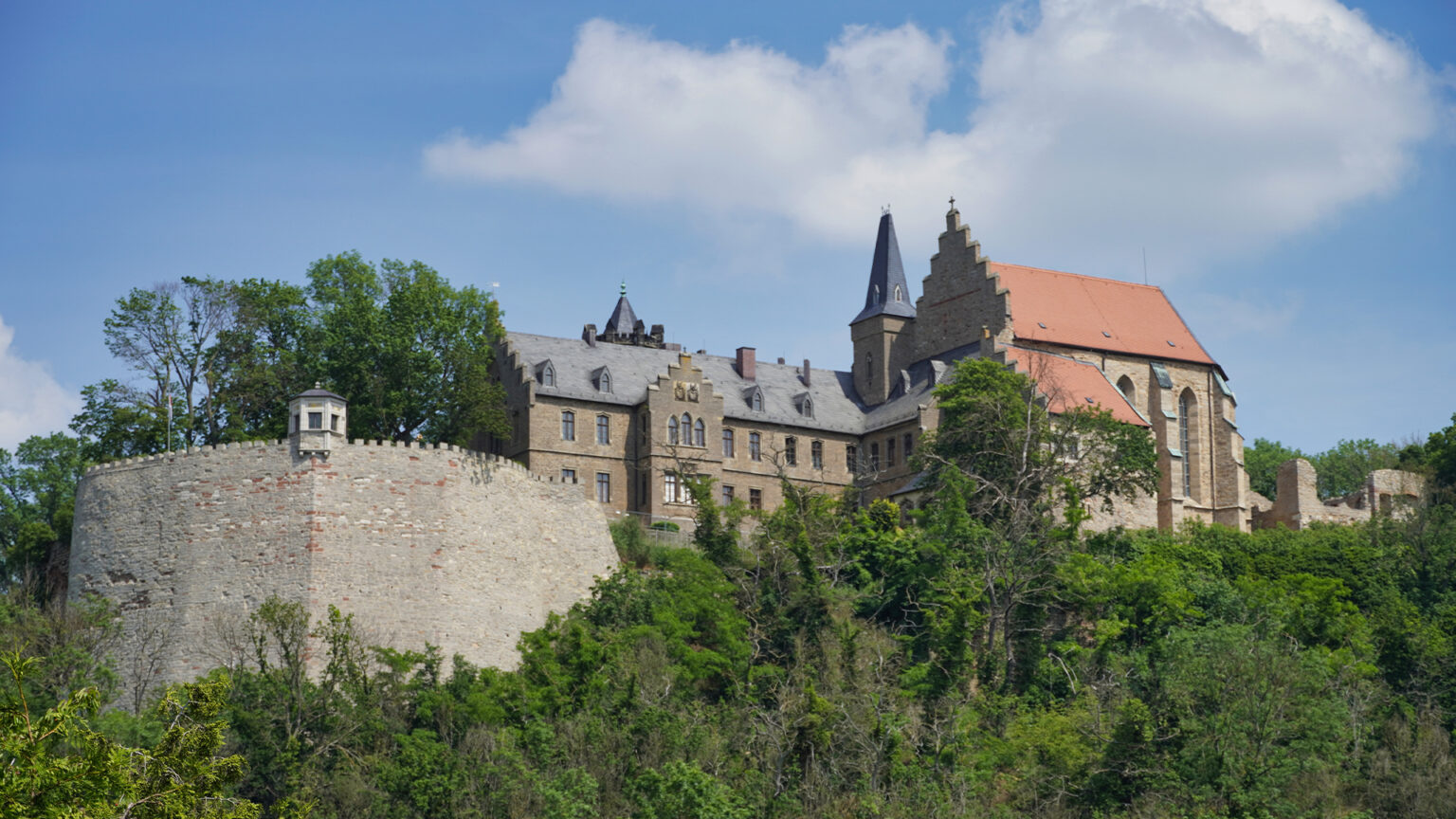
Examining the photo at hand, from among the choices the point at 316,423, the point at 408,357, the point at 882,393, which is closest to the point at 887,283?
the point at 882,393

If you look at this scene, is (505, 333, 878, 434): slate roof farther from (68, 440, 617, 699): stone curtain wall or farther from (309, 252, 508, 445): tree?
(68, 440, 617, 699): stone curtain wall

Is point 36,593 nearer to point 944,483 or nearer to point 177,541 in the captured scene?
point 177,541

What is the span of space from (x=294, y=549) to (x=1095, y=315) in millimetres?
36462

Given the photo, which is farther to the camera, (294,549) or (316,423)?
(316,423)

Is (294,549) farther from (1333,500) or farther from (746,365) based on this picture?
(1333,500)

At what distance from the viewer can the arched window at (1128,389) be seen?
69000 mm

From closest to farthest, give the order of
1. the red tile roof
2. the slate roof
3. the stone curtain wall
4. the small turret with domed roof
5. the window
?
the stone curtain wall, the small turret with domed roof, the red tile roof, the slate roof, the window

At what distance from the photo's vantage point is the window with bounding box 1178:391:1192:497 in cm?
6775

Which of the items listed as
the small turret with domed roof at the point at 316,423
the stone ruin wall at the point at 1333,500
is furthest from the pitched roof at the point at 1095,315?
the small turret with domed roof at the point at 316,423

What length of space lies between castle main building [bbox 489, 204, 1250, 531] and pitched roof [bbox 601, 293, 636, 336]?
14894mm

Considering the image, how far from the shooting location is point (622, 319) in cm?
8681

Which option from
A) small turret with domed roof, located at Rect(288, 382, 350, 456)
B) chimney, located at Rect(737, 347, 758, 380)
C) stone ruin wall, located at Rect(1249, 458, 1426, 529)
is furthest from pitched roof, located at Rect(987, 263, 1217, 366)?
small turret with domed roof, located at Rect(288, 382, 350, 456)

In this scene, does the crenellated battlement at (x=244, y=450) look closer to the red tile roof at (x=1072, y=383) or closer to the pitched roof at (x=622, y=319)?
the red tile roof at (x=1072, y=383)

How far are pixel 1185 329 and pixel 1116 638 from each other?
24102 mm
